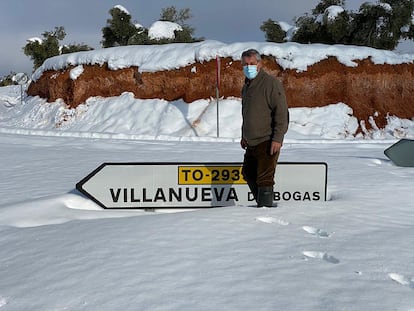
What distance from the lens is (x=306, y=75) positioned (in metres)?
16.0

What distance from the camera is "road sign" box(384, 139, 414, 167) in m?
7.11

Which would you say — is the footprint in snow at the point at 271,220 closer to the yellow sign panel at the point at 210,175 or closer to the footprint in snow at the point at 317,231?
the footprint in snow at the point at 317,231

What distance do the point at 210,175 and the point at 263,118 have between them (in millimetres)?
911

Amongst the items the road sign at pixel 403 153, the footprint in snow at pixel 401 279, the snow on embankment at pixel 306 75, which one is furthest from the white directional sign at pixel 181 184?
the snow on embankment at pixel 306 75

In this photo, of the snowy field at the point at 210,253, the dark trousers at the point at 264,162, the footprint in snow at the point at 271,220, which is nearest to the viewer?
the snowy field at the point at 210,253

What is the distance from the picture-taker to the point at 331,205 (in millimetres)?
4117

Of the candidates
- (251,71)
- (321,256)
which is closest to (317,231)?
(321,256)

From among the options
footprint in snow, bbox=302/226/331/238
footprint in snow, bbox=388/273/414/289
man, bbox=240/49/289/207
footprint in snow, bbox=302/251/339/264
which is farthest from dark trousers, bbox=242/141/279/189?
footprint in snow, bbox=388/273/414/289

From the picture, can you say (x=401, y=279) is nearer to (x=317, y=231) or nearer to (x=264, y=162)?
(x=317, y=231)

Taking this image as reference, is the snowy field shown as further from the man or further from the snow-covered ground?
the man

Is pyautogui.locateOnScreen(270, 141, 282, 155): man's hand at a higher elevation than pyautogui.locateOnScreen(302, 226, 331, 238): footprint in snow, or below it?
higher

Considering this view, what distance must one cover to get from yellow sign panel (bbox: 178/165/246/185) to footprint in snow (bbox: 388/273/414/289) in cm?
205

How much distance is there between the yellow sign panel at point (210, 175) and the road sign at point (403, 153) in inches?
165

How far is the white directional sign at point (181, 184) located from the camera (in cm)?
417
